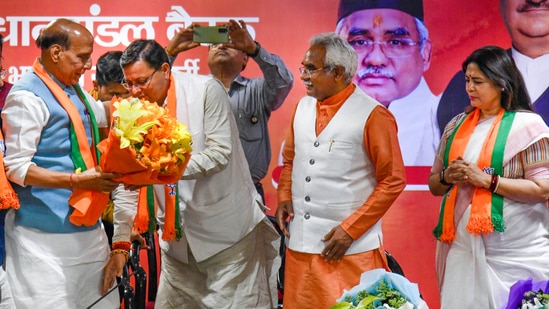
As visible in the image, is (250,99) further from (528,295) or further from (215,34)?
(528,295)

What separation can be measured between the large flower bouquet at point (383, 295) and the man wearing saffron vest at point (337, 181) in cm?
133

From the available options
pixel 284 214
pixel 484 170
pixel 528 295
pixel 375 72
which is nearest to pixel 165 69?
pixel 284 214

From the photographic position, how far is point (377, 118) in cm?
406

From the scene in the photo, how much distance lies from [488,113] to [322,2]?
77.1 inches

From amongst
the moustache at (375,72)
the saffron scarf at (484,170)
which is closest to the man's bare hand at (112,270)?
the saffron scarf at (484,170)

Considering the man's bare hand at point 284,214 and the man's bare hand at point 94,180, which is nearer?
the man's bare hand at point 94,180

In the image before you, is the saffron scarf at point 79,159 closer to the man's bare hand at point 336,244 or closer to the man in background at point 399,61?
the man's bare hand at point 336,244

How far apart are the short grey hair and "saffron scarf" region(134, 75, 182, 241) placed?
78 cm

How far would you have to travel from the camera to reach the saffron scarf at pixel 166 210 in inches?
160

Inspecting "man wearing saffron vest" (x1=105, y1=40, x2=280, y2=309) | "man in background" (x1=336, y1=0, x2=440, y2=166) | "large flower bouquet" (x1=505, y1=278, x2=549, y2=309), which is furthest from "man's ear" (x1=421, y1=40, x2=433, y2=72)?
"large flower bouquet" (x1=505, y1=278, x2=549, y2=309)

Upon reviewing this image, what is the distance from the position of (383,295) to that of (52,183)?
1535mm

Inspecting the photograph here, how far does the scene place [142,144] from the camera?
334 cm

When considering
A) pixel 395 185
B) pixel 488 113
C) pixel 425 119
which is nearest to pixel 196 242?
pixel 395 185

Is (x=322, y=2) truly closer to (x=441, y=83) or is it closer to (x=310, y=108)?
(x=441, y=83)
